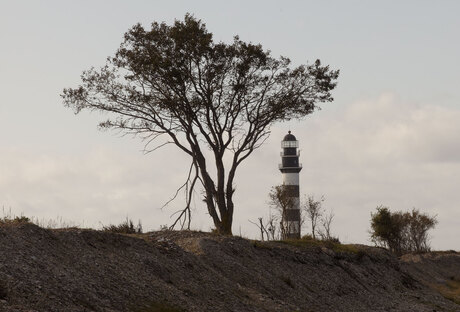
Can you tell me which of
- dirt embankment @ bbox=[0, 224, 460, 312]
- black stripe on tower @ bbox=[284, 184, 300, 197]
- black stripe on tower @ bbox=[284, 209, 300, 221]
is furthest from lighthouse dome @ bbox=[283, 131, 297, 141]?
dirt embankment @ bbox=[0, 224, 460, 312]

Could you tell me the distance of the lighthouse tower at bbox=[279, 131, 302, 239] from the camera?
76875mm

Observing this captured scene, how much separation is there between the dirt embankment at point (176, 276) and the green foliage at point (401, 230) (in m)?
37.5

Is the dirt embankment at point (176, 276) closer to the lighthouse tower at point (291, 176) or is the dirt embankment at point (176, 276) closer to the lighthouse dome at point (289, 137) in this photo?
the lighthouse tower at point (291, 176)

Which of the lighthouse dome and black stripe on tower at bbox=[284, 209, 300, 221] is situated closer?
black stripe on tower at bbox=[284, 209, 300, 221]

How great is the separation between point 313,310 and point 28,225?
48.6 ft

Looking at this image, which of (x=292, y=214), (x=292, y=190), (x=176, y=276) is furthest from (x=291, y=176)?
(x=176, y=276)

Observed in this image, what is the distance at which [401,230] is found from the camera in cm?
9819

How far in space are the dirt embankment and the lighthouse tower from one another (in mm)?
25869

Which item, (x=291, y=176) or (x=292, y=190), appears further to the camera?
(x=291, y=176)

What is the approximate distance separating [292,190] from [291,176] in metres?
3.34

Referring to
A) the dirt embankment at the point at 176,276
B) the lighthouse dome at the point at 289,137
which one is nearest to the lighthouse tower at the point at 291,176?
the lighthouse dome at the point at 289,137

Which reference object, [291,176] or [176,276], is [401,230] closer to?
[291,176]

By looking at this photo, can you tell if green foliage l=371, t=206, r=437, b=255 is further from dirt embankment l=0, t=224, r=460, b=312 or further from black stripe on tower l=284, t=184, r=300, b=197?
dirt embankment l=0, t=224, r=460, b=312

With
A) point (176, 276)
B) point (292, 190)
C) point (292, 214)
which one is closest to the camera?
point (176, 276)
